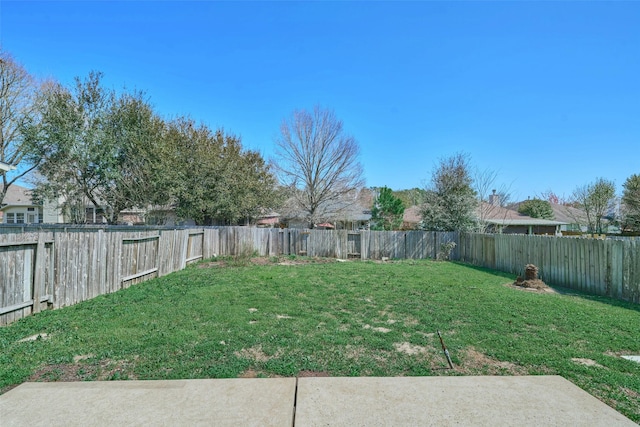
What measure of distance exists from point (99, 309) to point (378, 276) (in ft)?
23.1

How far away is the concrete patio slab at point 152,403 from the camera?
8.27ft

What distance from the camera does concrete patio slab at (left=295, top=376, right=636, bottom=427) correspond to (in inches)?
100

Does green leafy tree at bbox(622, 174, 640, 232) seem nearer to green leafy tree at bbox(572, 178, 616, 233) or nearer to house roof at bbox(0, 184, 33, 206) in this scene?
green leafy tree at bbox(572, 178, 616, 233)

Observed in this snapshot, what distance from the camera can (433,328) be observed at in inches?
193

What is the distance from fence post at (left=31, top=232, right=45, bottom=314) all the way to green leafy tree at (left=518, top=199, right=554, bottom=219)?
38194mm

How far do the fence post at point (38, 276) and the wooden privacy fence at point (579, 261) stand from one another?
11650 mm

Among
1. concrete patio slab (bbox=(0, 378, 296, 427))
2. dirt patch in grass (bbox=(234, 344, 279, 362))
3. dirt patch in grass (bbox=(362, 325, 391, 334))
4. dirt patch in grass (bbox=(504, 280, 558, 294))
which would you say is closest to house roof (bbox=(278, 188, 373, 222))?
dirt patch in grass (bbox=(504, 280, 558, 294))

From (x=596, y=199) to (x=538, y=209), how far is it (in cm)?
1041

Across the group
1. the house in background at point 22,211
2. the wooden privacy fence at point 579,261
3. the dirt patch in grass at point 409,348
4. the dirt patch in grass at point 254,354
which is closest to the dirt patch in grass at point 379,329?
the dirt patch in grass at point 409,348

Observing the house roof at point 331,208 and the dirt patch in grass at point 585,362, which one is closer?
the dirt patch in grass at point 585,362

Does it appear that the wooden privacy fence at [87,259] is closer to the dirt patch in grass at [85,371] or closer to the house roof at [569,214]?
the dirt patch in grass at [85,371]

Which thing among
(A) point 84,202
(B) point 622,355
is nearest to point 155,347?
(B) point 622,355

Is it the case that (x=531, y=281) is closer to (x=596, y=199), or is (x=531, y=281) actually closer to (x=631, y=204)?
(x=596, y=199)

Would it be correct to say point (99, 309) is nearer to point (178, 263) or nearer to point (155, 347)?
A: point (155, 347)
